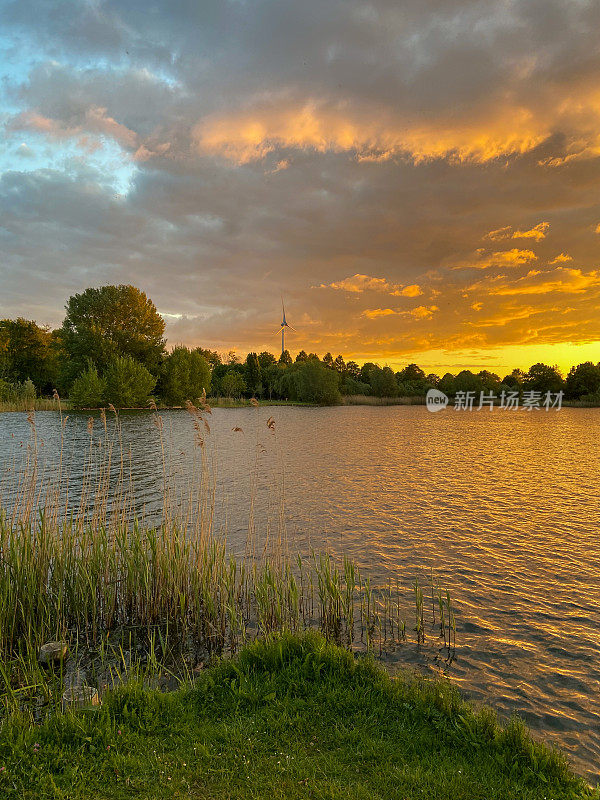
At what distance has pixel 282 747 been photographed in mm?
5336

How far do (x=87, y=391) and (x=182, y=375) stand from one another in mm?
20471

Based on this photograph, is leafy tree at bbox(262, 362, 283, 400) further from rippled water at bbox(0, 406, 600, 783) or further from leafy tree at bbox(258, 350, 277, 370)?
rippled water at bbox(0, 406, 600, 783)

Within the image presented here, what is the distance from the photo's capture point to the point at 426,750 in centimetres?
539

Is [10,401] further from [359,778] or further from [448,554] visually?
[359,778]

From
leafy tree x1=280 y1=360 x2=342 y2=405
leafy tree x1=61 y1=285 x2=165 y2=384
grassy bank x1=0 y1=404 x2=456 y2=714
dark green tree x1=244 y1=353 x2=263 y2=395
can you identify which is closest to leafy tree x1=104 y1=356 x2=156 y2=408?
leafy tree x1=61 y1=285 x2=165 y2=384

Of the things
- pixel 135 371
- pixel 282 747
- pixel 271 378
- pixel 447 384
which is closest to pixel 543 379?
pixel 447 384

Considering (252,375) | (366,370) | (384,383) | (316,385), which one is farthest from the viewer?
(366,370)

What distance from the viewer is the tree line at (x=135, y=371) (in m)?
69.1

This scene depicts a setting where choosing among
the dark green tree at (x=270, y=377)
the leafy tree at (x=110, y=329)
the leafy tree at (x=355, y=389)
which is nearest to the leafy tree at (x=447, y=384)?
the leafy tree at (x=355, y=389)

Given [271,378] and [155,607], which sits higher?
[271,378]

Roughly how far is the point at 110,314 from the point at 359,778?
3276 inches

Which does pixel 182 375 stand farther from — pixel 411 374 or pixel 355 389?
pixel 411 374

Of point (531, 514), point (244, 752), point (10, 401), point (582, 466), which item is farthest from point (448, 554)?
point (10, 401)

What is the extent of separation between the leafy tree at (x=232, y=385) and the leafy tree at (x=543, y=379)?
276 feet
